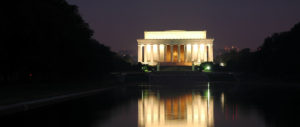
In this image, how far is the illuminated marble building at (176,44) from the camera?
112750mm

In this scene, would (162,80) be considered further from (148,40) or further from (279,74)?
(148,40)

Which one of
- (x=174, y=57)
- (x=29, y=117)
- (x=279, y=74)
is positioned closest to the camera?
(x=29, y=117)

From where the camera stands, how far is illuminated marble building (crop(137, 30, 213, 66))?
11275cm

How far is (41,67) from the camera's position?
35.3m

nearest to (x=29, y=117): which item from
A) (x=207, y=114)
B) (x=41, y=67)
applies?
(x=207, y=114)

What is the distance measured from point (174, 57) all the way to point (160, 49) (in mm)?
9917

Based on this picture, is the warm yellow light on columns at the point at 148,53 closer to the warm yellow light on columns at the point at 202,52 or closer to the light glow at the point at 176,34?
the light glow at the point at 176,34

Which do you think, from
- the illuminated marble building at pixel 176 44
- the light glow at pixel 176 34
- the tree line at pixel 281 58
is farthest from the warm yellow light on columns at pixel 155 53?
the tree line at pixel 281 58

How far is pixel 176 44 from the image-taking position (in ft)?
373

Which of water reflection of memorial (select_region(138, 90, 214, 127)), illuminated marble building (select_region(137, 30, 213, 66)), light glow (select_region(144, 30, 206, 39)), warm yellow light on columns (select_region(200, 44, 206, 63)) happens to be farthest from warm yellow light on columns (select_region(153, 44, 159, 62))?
water reflection of memorial (select_region(138, 90, 214, 127))

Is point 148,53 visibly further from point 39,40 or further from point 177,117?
point 177,117

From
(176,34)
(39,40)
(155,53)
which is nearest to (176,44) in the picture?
(176,34)

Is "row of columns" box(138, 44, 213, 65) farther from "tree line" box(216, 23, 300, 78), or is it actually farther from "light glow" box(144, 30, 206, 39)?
"tree line" box(216, 23, 300, 78)

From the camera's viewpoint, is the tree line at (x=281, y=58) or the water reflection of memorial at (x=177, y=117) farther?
the tree line at (x=281, y=58)
